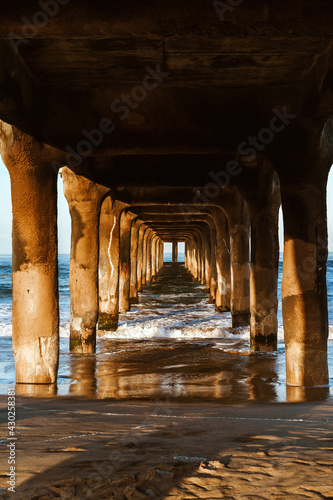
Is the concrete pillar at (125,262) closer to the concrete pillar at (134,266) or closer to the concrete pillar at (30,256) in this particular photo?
the concrete pillar at (134,266)

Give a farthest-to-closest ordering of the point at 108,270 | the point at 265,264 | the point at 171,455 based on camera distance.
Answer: the point at 108,270, the point at 265,264, the point at 171,455

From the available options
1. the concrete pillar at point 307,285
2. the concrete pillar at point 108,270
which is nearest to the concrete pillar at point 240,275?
the concrete pillar at point 108,270

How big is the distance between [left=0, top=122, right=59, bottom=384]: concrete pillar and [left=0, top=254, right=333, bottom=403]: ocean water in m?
0.34

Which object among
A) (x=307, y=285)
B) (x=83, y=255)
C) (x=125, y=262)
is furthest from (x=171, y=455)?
(x=125, y=262)

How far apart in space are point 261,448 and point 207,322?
35.8ft

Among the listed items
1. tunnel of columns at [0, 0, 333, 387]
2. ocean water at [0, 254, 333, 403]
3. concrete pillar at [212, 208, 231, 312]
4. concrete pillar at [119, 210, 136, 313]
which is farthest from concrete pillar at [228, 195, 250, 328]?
tunnel of columns at [0, 0, 333, 387]

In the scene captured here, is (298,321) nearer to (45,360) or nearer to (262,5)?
(45,360)

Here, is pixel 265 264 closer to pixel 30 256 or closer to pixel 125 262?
pixel 30 256

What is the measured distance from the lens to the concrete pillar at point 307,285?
564cm

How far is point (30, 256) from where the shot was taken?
5.84 metres

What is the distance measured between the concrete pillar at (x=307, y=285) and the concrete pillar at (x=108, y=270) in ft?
22.1

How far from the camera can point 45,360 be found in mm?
5902

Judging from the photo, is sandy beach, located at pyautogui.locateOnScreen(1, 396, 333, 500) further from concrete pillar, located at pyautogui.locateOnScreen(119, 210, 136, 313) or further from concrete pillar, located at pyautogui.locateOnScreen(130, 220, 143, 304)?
concrete pillar, located at pyautogui.locateOnScreen(130, 220, 143, 304)

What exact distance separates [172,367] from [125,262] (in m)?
8.73
